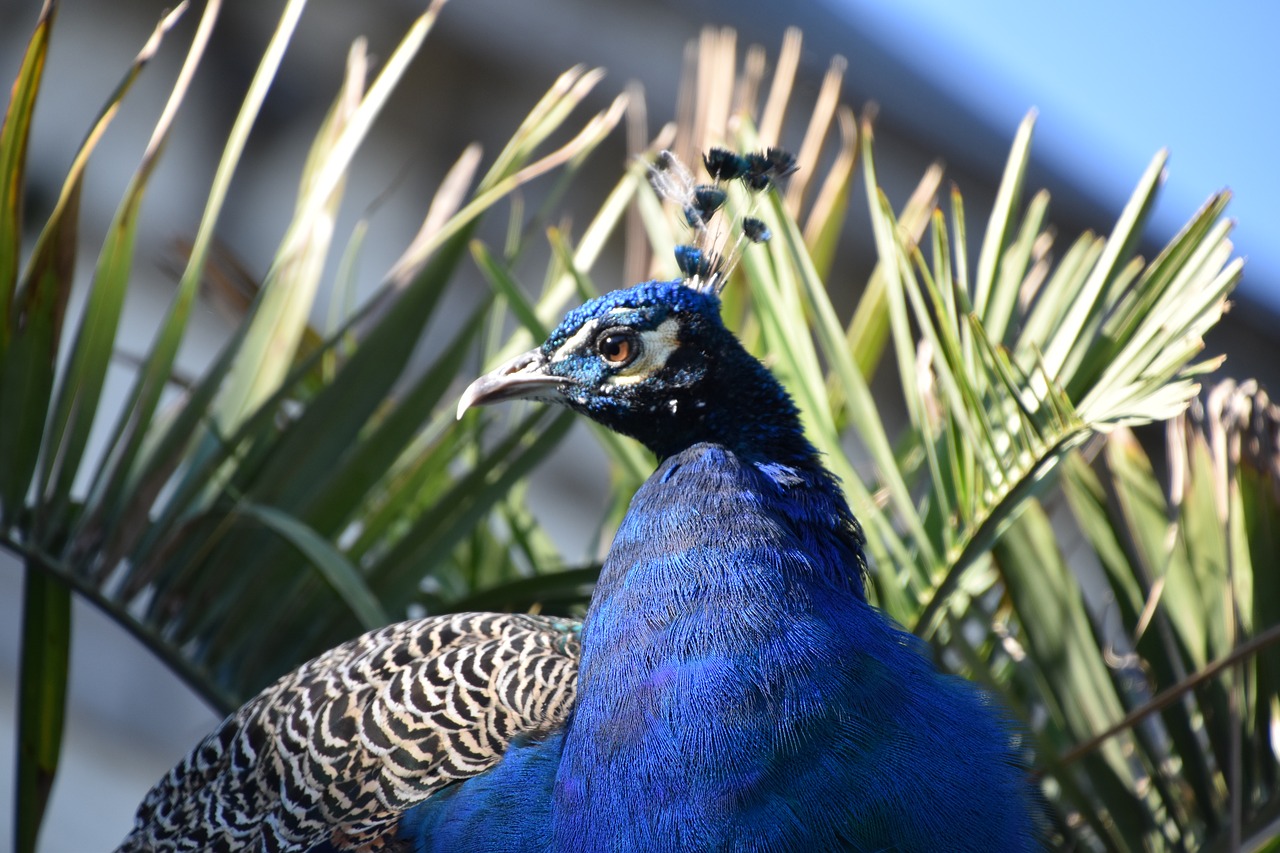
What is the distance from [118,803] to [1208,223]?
4132mm

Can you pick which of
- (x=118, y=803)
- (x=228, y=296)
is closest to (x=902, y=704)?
(x=228, y=296)

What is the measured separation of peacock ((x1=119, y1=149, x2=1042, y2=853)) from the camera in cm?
143

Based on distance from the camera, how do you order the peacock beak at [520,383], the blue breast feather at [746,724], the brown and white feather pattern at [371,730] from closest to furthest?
1. the blue breast feather at [746,724]
2. the brown and white feather pattern at [371,730]
3. the peacock beak at [520,383]

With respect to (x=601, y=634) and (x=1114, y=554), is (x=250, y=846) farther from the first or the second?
(x=1114, y=554)

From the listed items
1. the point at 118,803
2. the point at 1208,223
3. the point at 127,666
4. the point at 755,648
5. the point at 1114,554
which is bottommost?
the point at 118,803

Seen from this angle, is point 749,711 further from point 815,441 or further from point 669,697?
point 815,441

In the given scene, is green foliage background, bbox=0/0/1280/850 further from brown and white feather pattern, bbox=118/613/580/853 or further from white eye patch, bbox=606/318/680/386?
white eye patch, bbox=606/318/680/386

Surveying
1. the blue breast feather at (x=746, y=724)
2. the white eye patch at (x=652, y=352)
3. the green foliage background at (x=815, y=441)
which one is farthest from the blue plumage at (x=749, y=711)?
the green foliage background at (x=815, y=441)

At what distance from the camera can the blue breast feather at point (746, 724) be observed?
1.42m

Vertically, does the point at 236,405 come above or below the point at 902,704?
below

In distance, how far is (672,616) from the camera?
153 cm

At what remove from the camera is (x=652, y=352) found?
1.84 meters

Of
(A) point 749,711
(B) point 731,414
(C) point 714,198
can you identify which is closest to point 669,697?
(A) point 749,711

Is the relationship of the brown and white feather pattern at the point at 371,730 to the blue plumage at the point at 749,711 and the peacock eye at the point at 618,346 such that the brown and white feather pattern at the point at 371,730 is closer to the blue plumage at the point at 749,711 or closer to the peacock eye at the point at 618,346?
the blue plumage at the point at 749,711
